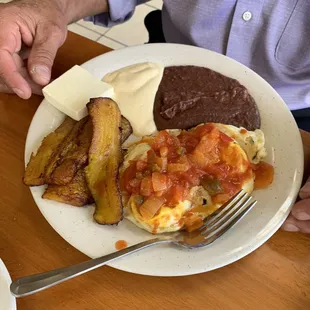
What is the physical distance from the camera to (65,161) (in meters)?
1.10

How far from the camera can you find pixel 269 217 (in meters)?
A: 1.04

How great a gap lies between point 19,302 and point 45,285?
12 centimetres

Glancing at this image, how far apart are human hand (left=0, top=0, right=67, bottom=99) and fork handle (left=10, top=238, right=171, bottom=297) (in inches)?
21.6

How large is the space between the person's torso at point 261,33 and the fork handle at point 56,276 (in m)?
0.74

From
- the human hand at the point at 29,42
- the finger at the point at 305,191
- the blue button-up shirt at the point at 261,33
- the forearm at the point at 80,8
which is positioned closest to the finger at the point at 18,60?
the human hand at the point at 29,42

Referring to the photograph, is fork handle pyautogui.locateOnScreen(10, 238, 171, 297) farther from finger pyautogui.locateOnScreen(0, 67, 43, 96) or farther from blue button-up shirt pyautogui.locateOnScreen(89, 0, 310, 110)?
blue button-up shirt pyautogui.locateOnScreen(89, 0, 310, 110)

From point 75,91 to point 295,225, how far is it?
67cm

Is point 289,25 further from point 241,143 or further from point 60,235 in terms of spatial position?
point 60,235

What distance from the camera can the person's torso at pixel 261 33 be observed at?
1320mm

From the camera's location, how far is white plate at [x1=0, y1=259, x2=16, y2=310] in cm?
90

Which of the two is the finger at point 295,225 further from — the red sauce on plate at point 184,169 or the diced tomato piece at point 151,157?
the diced tomato piece at point 151,157

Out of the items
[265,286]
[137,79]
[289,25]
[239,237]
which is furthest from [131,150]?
[289,25]

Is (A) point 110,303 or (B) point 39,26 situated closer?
(A) point 110,303

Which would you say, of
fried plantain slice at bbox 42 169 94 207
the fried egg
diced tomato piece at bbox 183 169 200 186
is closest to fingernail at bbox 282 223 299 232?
the fried egg
